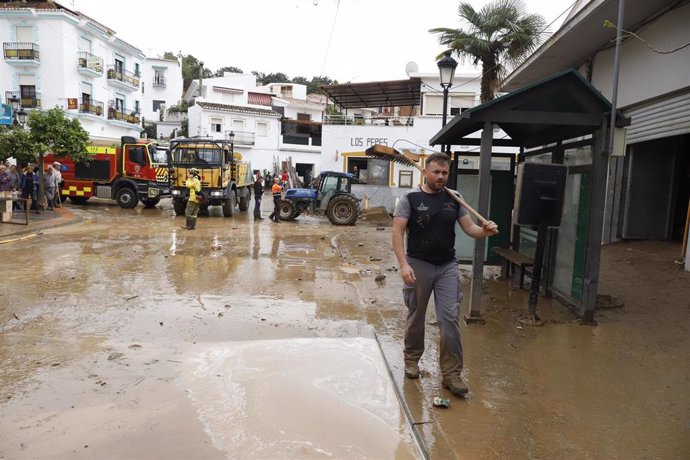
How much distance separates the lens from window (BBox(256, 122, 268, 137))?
44812 millimetres

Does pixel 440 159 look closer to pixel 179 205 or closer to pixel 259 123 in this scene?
pixel 179 205

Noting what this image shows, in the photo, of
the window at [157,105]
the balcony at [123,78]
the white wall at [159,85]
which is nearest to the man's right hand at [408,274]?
the balcony at [123,78]

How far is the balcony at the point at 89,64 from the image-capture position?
35531mm

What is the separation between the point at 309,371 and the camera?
4395 millimetres

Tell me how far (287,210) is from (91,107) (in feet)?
85.8

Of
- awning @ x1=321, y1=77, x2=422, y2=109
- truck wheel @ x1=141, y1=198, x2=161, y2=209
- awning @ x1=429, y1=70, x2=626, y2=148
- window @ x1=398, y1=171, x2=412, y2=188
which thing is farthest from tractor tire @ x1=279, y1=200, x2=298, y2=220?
awning @ x1=429, y1=70, x2=626, y2=148

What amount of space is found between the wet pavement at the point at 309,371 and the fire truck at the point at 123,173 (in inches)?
491

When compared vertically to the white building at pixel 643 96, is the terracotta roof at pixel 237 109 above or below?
above

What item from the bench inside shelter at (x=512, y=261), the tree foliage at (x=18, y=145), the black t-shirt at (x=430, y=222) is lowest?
the bench inside shelter at (x=512, y=261)

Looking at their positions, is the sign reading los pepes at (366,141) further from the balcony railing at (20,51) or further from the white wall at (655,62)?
the balcony railing at (20,51)

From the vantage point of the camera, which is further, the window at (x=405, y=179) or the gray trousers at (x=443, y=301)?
the window at (x=405, y=179)

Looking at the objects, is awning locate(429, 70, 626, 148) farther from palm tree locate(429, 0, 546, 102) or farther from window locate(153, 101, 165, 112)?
window locate(153, 101, 165, 112)

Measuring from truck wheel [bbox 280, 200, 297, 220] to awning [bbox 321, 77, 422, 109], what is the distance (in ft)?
25.2

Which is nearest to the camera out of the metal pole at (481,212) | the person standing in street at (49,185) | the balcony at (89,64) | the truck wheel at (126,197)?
the metal pole at (481,212)
